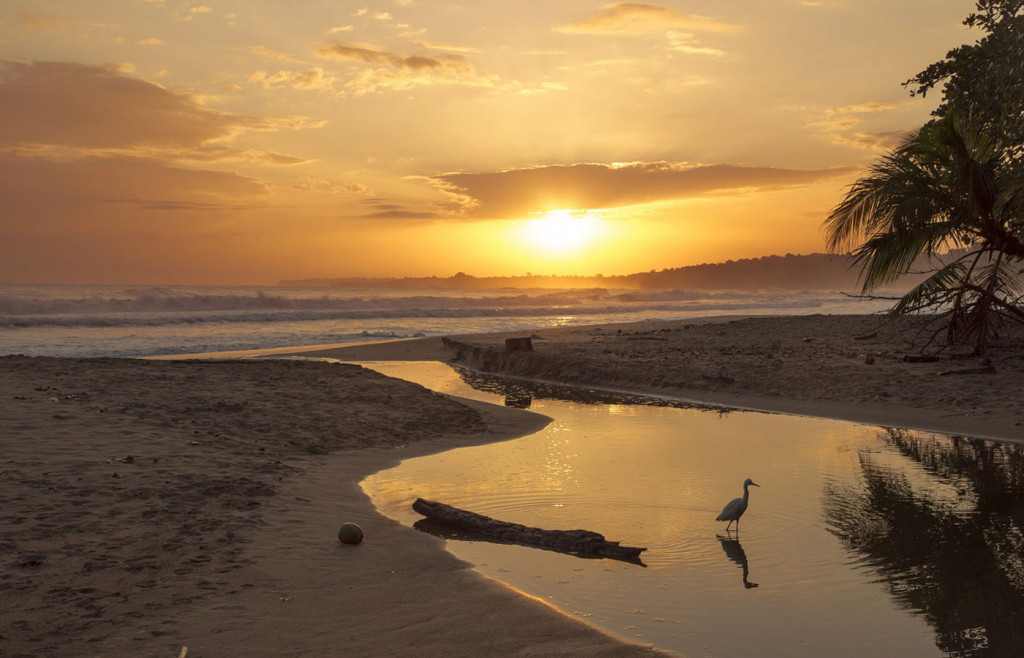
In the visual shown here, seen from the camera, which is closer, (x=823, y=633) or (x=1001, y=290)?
(x=823, y=633)

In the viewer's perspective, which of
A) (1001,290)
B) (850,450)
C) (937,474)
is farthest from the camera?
(1001,290)

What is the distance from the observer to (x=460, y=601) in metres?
5.63

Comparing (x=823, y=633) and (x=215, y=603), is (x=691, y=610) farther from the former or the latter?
(x=215, y=603)

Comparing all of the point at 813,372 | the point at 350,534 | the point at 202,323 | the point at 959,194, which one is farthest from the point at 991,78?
the point at 202,323

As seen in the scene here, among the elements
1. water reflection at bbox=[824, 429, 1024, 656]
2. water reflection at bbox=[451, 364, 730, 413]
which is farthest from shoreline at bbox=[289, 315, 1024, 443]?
water reflection at bbox=[824, 429, 1024, 656]

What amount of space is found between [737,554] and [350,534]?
3.51 m

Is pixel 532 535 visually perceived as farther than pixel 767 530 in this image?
No

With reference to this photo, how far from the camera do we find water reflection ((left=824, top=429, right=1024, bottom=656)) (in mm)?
5242

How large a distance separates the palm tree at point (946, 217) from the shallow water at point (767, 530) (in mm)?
5529

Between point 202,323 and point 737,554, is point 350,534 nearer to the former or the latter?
point 737,554

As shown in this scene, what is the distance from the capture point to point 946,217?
16.9 m

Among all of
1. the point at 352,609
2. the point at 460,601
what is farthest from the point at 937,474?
the point at 352,609

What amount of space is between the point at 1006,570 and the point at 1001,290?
497 inches

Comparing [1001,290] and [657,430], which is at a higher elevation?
[1001,290]
